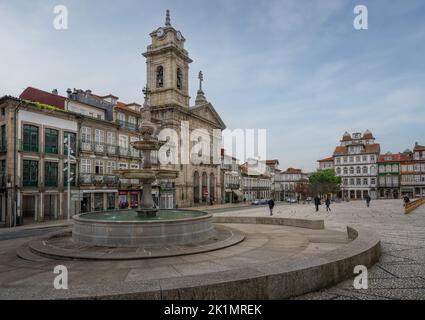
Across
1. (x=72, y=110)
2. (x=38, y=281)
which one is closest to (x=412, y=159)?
(x=72, y=110)

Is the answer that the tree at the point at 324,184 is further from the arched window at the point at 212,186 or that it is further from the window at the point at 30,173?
the window at the point at 30,173

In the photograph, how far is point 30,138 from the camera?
29125 millimetres

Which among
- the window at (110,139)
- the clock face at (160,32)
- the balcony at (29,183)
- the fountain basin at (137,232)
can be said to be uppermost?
the clock face at (160,32)

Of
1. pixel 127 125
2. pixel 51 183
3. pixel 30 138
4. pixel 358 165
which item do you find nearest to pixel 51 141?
pixel 30 138

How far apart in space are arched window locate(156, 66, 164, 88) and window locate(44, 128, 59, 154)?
25.1 metres

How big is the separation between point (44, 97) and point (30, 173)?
1068 centimetres

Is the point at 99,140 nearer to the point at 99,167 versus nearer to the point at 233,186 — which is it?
the point at 99,167

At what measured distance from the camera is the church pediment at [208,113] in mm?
57938

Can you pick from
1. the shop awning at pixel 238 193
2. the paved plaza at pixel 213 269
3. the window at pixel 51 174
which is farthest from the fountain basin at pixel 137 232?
the shop awning at pixel 238 193

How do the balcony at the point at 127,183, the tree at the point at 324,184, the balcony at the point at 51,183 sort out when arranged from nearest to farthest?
the balcony at the point at 51,183 < the balcony at the point at 127,183 < the tree at the point at 324,184

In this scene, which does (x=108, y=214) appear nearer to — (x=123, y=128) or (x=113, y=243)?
(x=113, y=243)

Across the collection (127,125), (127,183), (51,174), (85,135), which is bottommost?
(127,183)

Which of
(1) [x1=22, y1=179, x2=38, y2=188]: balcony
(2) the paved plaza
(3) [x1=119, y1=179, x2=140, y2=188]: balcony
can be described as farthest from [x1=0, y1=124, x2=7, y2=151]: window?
(2) the paved plaza

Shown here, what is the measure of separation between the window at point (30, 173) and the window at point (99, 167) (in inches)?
284
